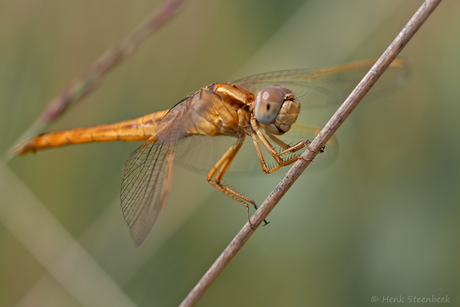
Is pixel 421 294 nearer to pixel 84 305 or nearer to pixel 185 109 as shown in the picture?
pixel 185 109

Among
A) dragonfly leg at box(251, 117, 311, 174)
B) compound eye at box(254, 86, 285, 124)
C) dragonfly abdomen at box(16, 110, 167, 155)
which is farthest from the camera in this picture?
dragonfly abdomen at box(16, 110, 167, 155)

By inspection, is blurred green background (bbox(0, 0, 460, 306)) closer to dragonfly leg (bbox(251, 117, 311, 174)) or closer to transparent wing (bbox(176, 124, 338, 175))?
transparent wing (bbox(176, 124, 338, 175))

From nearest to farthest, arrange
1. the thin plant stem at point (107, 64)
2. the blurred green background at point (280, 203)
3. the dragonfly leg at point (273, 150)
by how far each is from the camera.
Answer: the thin plant stem at point (107, 64) → the dragonfly leg at point (273, 150) → the blurred green background at point (280, 203)

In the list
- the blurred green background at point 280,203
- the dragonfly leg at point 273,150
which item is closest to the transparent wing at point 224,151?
the blurred green background at point 280,203

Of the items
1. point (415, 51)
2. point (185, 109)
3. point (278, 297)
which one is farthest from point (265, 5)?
point (278, 297)

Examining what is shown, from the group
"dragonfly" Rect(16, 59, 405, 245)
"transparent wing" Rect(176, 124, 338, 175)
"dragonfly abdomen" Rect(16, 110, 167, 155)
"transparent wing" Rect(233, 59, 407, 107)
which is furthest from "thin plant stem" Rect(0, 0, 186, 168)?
"dragonfly abdomen" Rect(16, 110, 167, 155)

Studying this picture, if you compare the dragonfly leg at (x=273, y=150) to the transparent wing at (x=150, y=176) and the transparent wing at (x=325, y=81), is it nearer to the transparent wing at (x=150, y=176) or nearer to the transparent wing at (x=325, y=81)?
the transparent wing at (x=325, y=81)

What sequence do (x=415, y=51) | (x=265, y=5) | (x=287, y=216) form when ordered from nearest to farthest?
(x=287, y=216) → (x=415, y=51) → (x=265, y=5)

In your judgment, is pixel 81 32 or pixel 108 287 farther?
pixel 81 32
